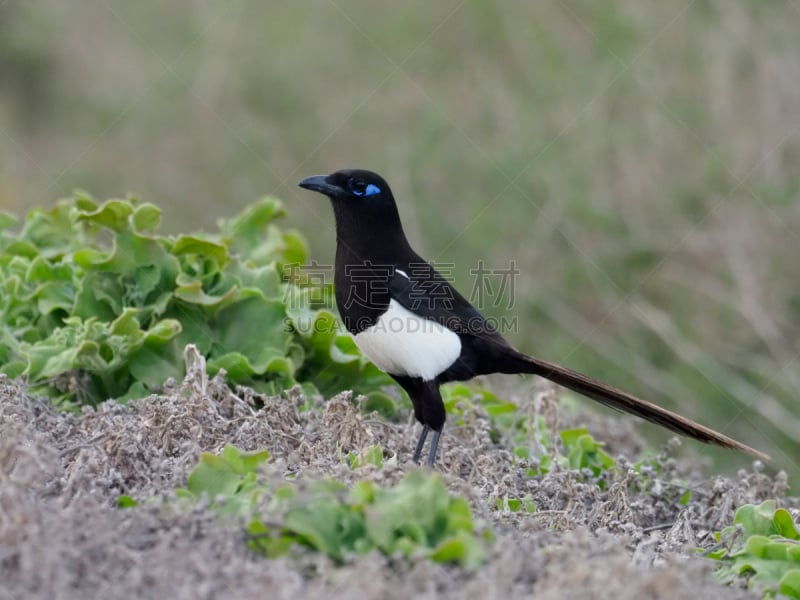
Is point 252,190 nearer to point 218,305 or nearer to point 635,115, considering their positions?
point 635,115

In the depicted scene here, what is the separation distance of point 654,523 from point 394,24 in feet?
24.5

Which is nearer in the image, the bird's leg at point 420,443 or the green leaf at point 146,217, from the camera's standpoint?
the bird's leg at point 420,443

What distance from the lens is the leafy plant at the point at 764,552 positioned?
2787 millimetres

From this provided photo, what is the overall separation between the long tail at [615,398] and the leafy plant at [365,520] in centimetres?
176

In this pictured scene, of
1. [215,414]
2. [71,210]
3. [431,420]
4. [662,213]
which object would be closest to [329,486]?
[215,414]

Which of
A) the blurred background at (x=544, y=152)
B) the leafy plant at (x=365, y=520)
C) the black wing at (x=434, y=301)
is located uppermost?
the blurred background at (x=544, y=152)

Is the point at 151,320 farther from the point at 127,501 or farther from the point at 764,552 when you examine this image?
the point at 764,552

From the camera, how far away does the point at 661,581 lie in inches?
94.9

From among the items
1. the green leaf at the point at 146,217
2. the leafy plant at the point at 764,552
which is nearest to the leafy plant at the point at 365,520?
the leafy plant at the point at 764,552

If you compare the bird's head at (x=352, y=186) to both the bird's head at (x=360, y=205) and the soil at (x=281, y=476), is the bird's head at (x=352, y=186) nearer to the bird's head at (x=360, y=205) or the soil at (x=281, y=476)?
the bird's head at (x=360, y=205)

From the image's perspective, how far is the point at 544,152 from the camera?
29.2 feet

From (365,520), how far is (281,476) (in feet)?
1.32

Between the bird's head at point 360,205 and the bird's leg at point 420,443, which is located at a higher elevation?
the bird's head at point 360,205

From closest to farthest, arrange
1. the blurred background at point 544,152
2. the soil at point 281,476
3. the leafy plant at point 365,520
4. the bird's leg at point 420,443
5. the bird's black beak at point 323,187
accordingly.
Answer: the soil at point 281,476 → the leafy plant at point 365,520 → the bird's leg at point 420,443 → the bird's black beak at point 323,187 → the blurred background at point 544,152
